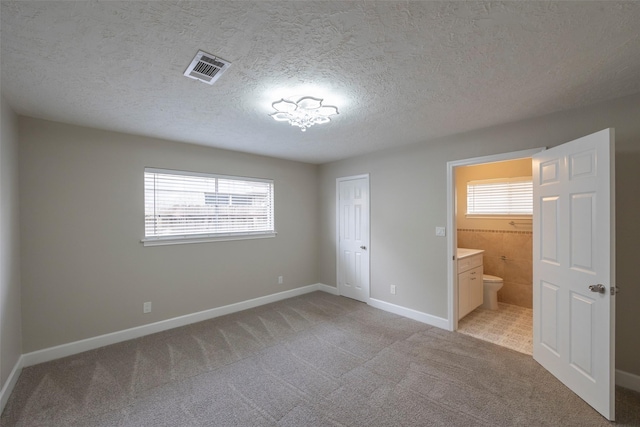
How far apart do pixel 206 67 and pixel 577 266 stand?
10.6 feet

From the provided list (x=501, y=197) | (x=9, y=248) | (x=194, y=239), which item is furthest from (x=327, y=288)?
(x=9, y=248)

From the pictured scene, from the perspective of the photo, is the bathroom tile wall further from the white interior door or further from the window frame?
the white interior door

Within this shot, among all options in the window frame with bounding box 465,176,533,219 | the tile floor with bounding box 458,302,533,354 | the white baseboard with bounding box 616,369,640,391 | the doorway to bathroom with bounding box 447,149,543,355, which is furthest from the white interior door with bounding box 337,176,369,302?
the white baseboard with bounding box 616,369,640,391

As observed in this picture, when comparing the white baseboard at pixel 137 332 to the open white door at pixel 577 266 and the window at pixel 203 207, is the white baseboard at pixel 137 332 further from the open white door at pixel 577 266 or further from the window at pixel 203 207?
the open white door at pixel 577 266

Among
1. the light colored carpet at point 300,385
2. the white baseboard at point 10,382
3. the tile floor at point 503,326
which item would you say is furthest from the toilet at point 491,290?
the white baseboard at point 10,382

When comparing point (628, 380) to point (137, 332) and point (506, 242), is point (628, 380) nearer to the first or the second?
point (506, 242)

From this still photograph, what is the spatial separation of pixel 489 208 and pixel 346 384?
390 cm

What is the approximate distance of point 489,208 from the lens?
4.66 meters

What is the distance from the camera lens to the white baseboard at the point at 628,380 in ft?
7.32

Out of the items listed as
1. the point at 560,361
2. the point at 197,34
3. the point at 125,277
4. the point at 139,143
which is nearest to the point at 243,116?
the point at 197,34

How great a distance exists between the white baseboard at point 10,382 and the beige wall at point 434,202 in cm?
398

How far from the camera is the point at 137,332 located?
328cm

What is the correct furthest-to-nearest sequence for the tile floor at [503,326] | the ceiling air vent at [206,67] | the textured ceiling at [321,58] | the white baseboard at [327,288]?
the white baseboard at [327,288]
the tile floor at [503,326]
the ceiling air vent at [206,67]
the textured ceiling at [321,58]

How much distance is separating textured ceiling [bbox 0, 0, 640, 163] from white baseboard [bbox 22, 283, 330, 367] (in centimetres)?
239
